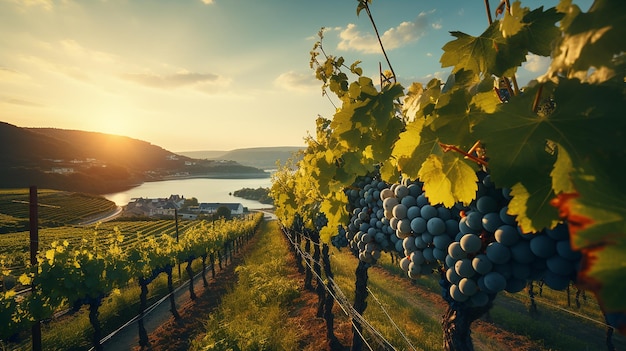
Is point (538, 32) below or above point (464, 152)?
above

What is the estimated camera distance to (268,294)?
12.4 metres

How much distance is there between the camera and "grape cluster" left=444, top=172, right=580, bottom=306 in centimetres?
148

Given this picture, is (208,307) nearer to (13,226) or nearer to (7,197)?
(13,226)

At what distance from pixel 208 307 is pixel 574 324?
16521mm

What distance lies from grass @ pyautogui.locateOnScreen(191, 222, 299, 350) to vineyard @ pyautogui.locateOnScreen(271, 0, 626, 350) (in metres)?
6.86

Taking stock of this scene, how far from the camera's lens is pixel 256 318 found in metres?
10.7

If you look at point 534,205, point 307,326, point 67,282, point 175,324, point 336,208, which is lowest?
point 175,324

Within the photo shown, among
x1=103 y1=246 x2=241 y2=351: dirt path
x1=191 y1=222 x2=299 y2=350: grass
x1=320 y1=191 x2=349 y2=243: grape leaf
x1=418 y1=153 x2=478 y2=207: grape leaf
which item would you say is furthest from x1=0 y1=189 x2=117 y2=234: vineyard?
x1=418 y1=153 x2=478 y2=207: grape leaf

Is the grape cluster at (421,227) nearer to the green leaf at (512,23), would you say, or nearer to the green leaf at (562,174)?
the green leaf at (562,174)

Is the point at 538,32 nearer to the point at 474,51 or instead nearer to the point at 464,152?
the point at 474,51

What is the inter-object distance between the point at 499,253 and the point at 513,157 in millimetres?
802

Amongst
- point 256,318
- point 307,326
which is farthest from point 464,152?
point 256,318

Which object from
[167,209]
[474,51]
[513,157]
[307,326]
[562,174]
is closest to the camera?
[562,174]

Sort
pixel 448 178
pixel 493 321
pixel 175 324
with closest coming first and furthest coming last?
1. pixel 448 178
2. pixel 493 321
3. pixel 175 324
